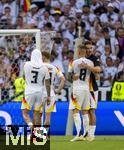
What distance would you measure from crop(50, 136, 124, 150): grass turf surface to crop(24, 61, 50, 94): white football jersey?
1116 mm

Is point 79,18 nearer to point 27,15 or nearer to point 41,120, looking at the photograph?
point 27,15

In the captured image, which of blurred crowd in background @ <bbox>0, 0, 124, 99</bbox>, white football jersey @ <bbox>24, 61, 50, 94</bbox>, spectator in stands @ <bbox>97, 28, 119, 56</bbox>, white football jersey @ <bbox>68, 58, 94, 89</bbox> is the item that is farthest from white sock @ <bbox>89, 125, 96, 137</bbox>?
spectator in stands @ <bbox>97, 28, 119, 56</bbox>

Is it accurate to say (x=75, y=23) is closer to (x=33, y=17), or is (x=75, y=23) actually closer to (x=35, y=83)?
(x=33, y=17)

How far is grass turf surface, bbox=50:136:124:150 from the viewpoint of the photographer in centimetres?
1457

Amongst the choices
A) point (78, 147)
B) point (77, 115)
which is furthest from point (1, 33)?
point (78, 147)

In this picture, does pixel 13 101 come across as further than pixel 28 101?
Yes

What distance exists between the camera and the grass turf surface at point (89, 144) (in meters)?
14.6

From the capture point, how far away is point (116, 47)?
75.4ft

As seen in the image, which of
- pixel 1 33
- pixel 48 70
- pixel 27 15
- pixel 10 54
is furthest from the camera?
pixel 27 15

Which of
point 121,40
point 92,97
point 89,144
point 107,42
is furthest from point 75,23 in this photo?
point 89,144

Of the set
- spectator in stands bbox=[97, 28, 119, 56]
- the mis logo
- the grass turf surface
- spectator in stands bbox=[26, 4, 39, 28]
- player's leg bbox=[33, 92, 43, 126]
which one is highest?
spectator in stands bbox=[26, 4, 39, 28]

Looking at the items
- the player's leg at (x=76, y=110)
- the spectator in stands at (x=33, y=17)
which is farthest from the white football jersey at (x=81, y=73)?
the spectator in stands at (x=33, y=17)

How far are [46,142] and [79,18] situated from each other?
963 cm

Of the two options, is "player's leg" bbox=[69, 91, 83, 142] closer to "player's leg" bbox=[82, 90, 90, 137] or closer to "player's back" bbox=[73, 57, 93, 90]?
"player's leg" bbox=[82, 90, 90, 137]
